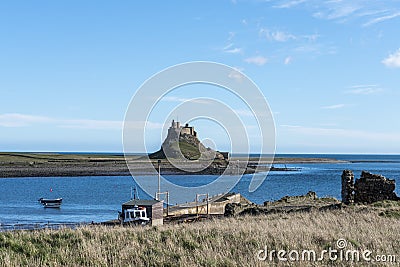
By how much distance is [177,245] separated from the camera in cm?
1163

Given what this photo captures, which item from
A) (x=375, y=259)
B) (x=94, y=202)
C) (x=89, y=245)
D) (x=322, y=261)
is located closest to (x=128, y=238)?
(x=89, y=245)

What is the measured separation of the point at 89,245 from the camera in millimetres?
11352

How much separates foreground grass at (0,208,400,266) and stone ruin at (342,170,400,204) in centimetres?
1245

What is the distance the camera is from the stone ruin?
26531 mm

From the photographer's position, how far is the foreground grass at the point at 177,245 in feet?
32.7

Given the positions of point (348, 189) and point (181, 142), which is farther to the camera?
point (181, 142)

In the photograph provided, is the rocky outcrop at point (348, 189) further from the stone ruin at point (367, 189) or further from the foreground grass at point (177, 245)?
the foreground grass at point (177, 245)

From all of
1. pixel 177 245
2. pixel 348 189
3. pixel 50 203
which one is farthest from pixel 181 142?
pixel 177 245

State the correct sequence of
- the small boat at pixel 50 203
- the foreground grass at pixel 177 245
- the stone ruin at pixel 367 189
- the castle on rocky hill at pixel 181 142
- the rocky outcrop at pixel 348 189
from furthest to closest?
the small boat at pixel 50 203 < the castle on rocky hill at pixel 181 142 < the rocky outcrop at pixel 348 189 < the stone ruin at pixel 367 189 < the foreground grass at pixel 177 245

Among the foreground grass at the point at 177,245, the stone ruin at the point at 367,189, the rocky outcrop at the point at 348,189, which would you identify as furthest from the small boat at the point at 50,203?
the foreground grass at the point at 177,245

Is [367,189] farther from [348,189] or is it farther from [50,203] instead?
[50,203]

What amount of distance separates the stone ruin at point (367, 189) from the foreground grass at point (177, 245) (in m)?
12.4

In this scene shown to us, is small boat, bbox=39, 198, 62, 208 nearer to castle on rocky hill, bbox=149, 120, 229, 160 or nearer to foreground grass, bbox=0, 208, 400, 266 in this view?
castle on rocky hill, bbox=149, 120, 229, 160

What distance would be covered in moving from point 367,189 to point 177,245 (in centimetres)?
1797
